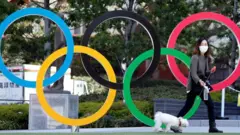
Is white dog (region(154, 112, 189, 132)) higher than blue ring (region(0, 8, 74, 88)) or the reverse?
the reverse

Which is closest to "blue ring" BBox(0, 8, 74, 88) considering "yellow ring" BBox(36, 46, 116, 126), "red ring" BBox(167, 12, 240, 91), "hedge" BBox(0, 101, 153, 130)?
"yellow ring" BBox(36, 46, 116, 126)

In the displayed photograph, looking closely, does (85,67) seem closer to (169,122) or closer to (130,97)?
(130,97)

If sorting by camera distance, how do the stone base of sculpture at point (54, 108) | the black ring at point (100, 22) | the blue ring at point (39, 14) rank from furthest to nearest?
the stone base of sculpture at point (54, 108) → the black ring at point (100, 22) → the blue ring at point (39, 14)

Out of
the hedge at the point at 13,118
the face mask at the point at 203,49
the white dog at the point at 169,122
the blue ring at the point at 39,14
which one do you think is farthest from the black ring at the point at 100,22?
the hedge at the point at 13,118

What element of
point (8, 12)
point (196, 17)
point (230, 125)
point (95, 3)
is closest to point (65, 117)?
point (196, 17)

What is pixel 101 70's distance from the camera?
31.9 meters

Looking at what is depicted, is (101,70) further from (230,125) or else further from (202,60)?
(202,60)

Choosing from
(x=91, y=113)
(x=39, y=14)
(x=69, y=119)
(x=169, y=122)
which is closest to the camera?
(x=169, y=122)

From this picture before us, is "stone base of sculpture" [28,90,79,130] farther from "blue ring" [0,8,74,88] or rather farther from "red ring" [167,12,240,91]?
"red ring" [167,12,240,91]

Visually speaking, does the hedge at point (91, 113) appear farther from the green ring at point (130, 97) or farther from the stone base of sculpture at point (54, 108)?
the green ring at point (130, 97)

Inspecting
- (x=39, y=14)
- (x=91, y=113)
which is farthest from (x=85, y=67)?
(x=91, y=113)

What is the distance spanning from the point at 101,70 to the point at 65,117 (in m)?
18.7

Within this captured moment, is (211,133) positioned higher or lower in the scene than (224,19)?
lower

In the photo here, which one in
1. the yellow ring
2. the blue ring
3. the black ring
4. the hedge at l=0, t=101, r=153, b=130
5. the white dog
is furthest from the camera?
the hedge at l=0, t=101, r=153, b=130
